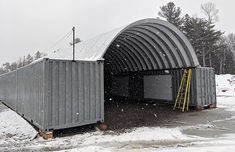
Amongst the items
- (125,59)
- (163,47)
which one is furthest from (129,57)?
(163,47)

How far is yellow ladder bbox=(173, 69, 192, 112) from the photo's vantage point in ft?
41.1

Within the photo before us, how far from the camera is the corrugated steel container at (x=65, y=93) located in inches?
285

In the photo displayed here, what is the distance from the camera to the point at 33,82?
8625 mm

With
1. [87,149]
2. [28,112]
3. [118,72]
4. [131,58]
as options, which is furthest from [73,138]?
[118,72]

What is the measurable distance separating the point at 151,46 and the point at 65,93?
7.89 m

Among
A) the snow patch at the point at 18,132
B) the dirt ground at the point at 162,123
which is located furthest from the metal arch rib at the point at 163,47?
the snow patch at the point at 18,132

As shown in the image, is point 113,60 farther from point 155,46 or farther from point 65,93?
point 65,93

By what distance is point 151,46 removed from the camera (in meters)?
14.0

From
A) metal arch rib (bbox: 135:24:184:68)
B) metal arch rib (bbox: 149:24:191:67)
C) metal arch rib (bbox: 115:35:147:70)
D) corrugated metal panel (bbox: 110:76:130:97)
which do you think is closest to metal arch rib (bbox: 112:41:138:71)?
metal arch rib (bbox: 115:35:147:70)

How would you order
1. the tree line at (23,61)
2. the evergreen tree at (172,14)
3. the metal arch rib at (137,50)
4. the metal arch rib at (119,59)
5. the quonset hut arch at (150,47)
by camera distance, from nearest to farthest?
the quonset hut arch at (150,47)
the metal arch rib at (137,50)
the metal arch rib at (119,59)
the evergreen tree at (172,14)
the tree line at (23,61)

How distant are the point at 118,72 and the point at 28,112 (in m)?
12.1

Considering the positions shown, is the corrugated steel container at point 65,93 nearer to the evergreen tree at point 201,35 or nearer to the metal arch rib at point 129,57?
the metal arch rib at point 129,57

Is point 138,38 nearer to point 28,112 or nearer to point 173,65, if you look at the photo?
point 173,65

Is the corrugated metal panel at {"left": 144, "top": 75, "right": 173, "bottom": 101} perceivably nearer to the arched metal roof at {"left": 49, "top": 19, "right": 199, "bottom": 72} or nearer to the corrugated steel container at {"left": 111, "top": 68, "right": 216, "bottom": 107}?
the corrugated steel container at {"left": 111, "top": 68, "right": 216, "bottom": 107}
